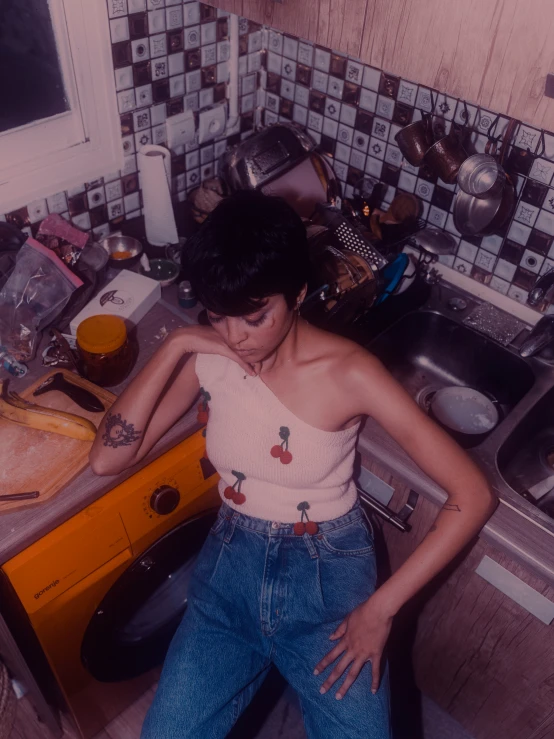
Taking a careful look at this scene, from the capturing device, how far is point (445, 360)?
1.94 metres

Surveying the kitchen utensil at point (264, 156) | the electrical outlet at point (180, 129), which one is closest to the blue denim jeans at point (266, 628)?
the kitchen utensil at point (264, 156)

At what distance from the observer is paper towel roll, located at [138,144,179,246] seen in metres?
1.86

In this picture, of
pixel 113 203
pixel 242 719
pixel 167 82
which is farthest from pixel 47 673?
pixel 167 82

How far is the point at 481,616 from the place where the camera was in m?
1.56

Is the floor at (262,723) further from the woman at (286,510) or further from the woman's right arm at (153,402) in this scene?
the woman's right arm at (153,402)

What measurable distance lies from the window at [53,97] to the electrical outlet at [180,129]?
7.1 inches

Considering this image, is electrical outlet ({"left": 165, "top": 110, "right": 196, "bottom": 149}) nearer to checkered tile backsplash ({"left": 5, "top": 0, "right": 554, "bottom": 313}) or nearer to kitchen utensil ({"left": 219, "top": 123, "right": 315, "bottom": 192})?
checkered tile backsplash ({"left": 5, "top": 0, "right": 554, "bottom": 313})

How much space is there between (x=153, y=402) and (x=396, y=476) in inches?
23.5

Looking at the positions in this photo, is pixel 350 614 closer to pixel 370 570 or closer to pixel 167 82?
pixel 370 570

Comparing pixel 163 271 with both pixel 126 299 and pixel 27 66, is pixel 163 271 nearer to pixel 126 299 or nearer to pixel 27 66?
pixel 126 299

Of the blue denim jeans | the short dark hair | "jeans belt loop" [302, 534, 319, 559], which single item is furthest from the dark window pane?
"jeans belt loop" [302, 534, 319, 559]

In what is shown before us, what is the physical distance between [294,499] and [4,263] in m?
0.97

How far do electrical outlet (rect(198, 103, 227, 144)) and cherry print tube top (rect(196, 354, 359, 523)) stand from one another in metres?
0.96

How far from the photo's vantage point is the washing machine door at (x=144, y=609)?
154 centimetres
